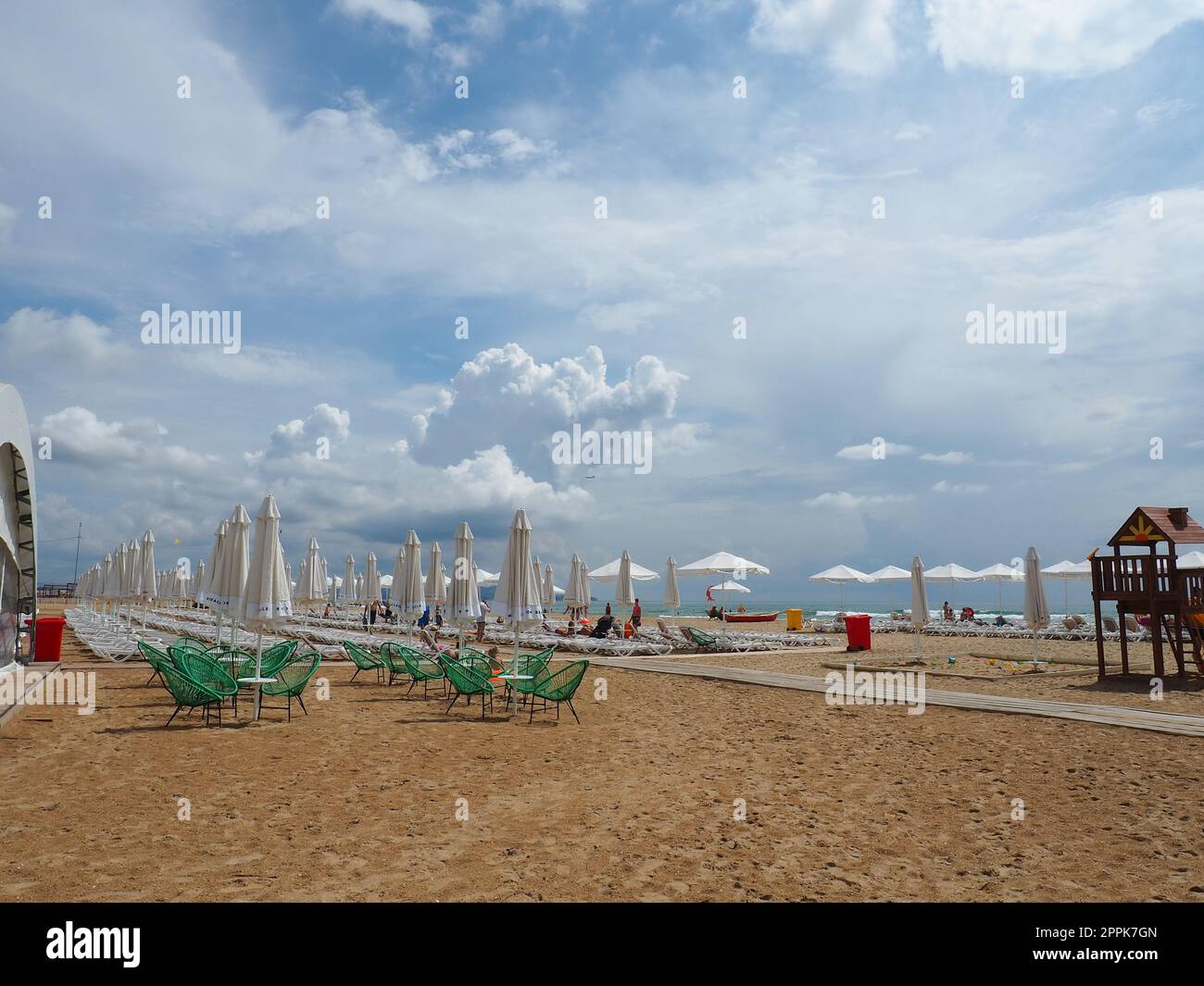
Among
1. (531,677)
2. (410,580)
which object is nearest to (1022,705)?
(531,677)

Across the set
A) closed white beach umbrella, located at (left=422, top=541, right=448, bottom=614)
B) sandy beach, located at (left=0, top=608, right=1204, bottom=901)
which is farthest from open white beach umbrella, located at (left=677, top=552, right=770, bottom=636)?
sandy beach, located at (left=0, top=608, right=1204, bottom=901)

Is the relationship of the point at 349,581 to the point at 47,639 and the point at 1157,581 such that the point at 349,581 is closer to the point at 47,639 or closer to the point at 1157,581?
the point at 47,639

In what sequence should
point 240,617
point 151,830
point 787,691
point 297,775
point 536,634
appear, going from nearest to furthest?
point 151,830, point 297,775, point 240,617, point 787,691, point 536,634

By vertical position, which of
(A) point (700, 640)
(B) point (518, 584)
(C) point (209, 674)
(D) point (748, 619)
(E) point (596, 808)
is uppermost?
(B) point (518, 584)

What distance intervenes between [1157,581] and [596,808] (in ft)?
36.6

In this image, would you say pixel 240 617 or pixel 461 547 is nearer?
pixel 240 617

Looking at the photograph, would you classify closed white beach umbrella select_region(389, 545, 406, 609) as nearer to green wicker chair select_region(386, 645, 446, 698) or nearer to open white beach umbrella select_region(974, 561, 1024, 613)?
green wicker chair select_region(386, 645, 446, 698)

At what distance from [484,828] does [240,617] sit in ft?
19.0

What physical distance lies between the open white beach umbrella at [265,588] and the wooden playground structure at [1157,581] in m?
12.0

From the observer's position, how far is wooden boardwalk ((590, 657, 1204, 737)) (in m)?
8.35

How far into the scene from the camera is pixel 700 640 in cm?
2042
